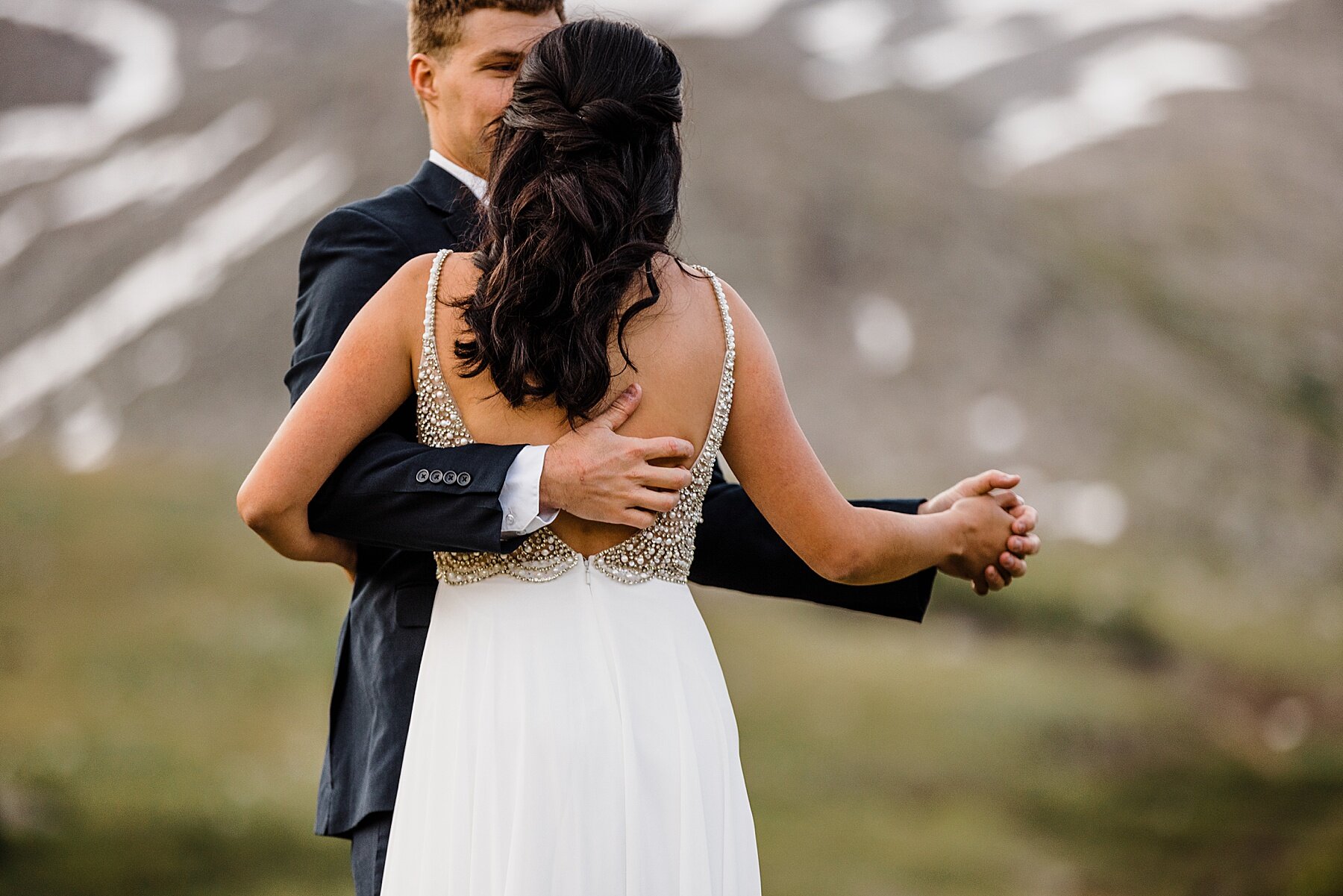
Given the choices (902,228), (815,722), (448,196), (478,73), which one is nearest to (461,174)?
(448,196)

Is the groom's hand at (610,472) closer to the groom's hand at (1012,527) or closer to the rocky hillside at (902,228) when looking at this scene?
the groom's hand at (1012,527)

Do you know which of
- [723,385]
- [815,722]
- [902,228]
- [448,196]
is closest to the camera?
[723,385]

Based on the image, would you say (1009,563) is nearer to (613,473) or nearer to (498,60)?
(613,473)

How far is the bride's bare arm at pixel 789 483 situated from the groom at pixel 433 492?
0.18 m

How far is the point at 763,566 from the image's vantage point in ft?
7.78

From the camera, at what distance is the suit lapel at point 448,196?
2.20 m

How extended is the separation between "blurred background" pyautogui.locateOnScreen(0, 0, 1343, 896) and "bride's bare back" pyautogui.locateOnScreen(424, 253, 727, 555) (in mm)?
5543

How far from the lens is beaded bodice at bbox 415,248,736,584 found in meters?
1.72

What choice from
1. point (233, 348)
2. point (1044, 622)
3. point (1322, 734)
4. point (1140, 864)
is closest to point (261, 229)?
point (233, 348)

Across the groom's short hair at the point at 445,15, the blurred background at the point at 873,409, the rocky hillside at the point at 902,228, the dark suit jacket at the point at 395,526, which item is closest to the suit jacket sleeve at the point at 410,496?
the dark suit jacket at the point at 395,526

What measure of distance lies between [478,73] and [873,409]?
7228 mm

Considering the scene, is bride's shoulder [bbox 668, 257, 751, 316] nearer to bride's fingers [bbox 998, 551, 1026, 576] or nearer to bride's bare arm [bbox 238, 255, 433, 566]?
bride's bare arm [bbox 238, 255, 433, 566]

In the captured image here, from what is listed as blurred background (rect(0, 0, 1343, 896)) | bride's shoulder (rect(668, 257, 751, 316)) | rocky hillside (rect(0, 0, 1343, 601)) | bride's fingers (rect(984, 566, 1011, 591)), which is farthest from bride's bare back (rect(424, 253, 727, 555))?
rocky hillside (rect(0, 0, 1343, 601))

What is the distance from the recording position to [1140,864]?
7.52 meters
